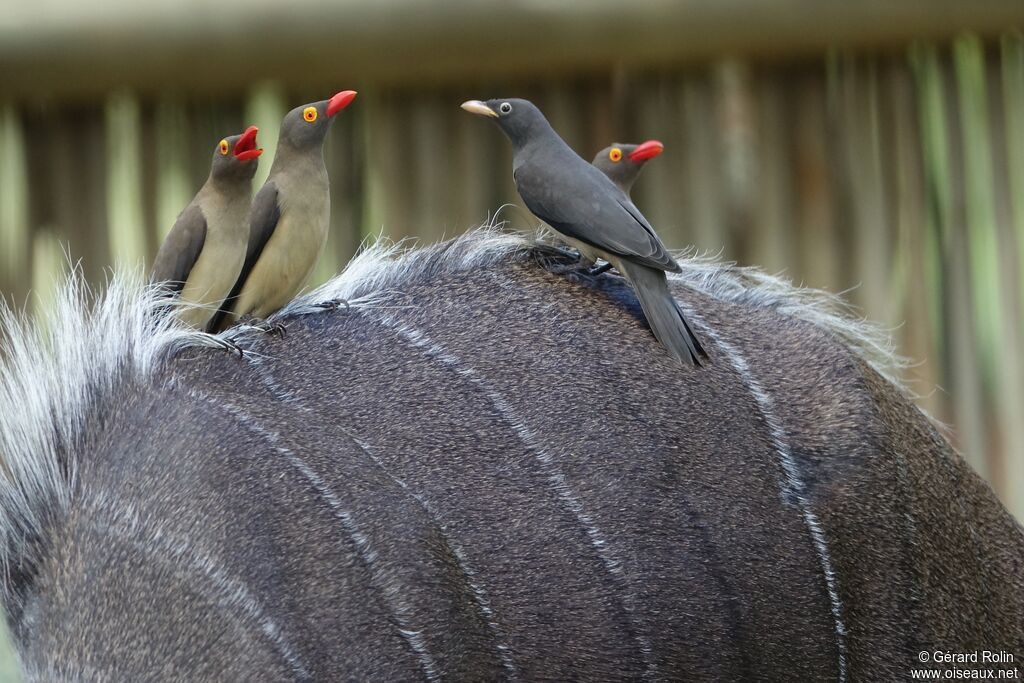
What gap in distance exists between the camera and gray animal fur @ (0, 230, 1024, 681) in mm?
1312

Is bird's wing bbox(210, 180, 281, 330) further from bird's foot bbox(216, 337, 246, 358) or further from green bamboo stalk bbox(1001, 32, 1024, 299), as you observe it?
green bamboo stalk bbox(1001, 32, 1024, 299)

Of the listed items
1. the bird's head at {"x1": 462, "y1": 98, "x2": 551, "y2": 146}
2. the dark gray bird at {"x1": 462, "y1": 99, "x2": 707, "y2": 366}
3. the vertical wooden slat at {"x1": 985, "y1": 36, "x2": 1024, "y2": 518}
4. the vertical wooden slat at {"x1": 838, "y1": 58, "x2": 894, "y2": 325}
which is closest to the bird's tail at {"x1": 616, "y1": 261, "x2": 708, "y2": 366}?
the dark gray bird at {"x1": 462, "y1": 99, "x2": 707, "y2": 366}

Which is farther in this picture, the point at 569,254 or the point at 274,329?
the point at 569,254

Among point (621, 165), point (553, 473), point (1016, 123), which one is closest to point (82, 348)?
point (553, 473)

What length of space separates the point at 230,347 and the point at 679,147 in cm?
166

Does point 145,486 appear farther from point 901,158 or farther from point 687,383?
point 901,158

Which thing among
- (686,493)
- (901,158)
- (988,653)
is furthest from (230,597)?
(901,158)

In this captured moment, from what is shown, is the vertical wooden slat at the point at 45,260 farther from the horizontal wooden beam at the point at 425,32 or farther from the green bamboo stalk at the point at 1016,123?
the green bamboo stalk at the point at 1016,123

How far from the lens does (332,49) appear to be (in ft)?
9.46

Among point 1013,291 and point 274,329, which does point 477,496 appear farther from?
point 1013,291

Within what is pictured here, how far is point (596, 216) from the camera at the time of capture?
1.69 meters

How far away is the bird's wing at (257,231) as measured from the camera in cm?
175

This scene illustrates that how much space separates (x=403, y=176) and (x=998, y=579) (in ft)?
5.41

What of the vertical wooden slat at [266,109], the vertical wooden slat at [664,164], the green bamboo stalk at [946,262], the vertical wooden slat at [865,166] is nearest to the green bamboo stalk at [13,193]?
the vertical wooden slat at [266,109]
